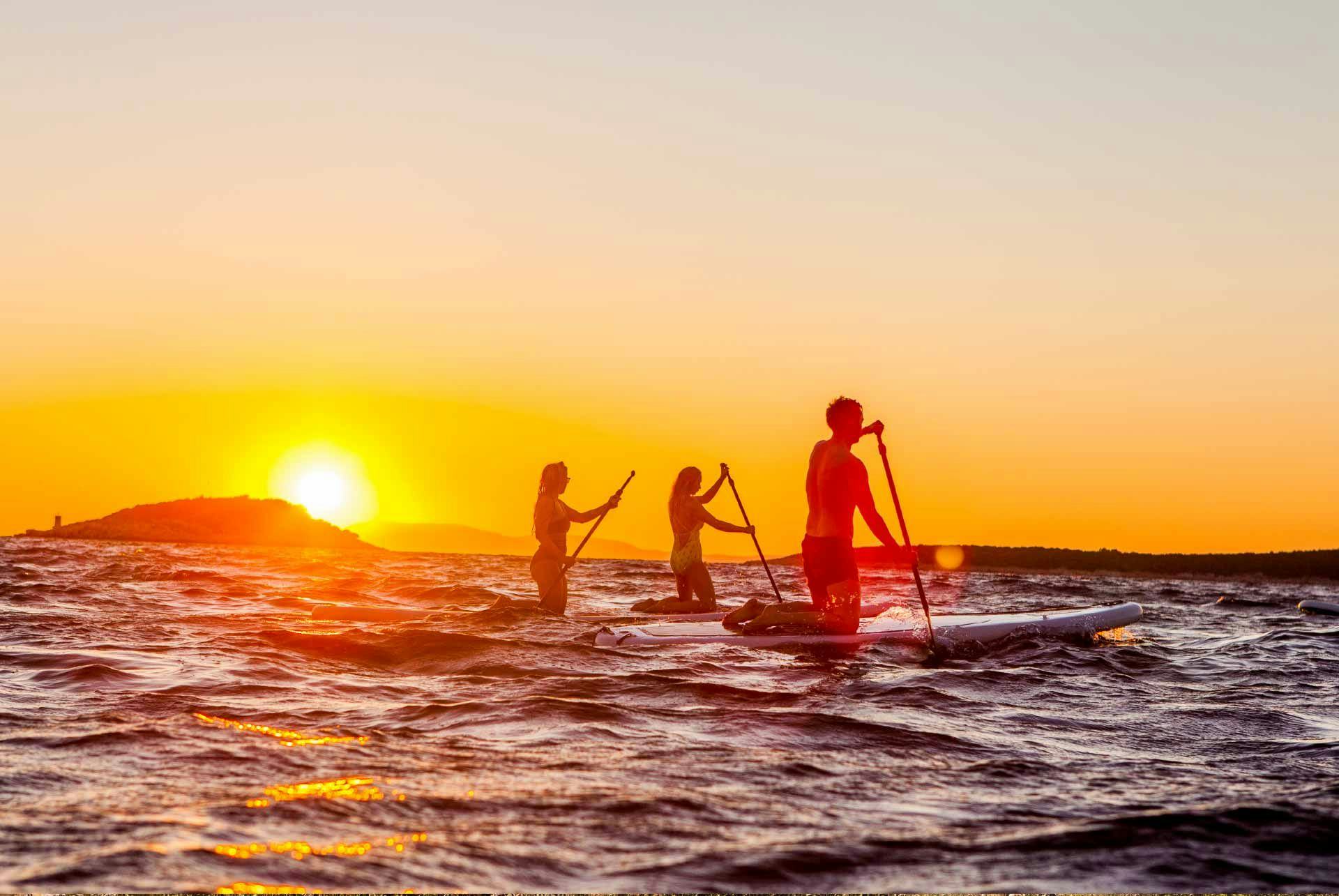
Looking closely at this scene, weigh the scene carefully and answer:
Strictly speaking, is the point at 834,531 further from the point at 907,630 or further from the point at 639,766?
the point at 639,766

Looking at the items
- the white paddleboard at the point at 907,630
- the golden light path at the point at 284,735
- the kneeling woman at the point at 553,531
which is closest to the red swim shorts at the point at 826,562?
the white paddleboard at the point at 907,630

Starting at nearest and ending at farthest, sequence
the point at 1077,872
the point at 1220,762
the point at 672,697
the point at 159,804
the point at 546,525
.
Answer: the point at 1077,872, the point at 159,804, the point at 1220,762, the point at 672,697, the point at 546,525

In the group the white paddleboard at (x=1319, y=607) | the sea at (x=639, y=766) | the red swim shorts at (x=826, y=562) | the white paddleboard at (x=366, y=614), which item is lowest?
the white paddleboard at (x=1319, y=607)

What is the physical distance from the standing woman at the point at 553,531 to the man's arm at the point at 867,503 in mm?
5032

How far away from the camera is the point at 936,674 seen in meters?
11.7

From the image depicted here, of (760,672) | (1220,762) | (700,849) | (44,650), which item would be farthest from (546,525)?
(700,849)

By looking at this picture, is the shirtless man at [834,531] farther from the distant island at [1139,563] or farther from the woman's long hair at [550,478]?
the distant island at [1139,563]

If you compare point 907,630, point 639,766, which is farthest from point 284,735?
point 907,630

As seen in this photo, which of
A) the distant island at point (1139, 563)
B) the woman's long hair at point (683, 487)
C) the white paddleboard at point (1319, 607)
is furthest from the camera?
the distant island at point (1139, 563)

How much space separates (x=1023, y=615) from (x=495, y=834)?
40.7ft

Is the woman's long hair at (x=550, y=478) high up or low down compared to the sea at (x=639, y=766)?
up

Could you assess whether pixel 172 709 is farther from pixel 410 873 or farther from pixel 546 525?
pixel 546 525

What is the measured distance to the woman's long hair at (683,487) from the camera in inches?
620

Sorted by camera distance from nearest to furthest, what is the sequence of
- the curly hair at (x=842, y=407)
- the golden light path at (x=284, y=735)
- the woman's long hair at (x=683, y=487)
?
the golden light path at (x=284, y=735) < the curly hair at (x=842, y=407) < the woman's long hair at (x=683, y=487)
